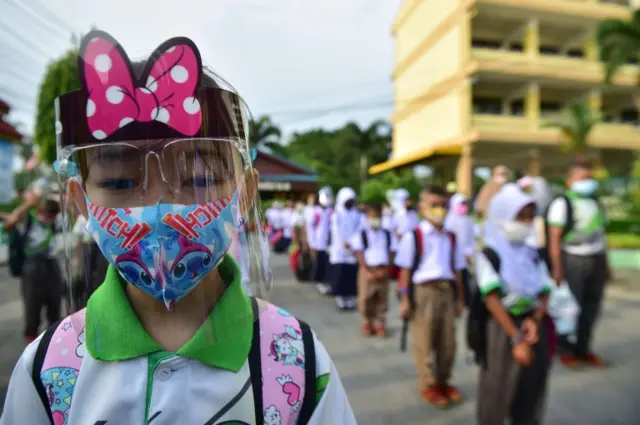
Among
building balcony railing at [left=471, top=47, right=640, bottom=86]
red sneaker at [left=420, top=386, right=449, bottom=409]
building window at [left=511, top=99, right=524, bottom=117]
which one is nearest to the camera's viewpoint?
red sneaker at [left=420, top=386, right=449, bottom=409]

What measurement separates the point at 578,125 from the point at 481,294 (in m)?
16.2

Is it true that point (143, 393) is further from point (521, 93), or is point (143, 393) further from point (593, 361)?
point (521, 93)

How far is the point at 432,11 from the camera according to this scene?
4547mm

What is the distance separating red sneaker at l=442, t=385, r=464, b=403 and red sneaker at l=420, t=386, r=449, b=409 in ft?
0.11

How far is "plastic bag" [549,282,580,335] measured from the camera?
482 cm

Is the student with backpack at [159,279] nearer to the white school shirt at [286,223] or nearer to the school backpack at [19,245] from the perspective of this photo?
the school backpack at [19,245]

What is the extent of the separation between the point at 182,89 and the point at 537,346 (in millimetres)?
2635

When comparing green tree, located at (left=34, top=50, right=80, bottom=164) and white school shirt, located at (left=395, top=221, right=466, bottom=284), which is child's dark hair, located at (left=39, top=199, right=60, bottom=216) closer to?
white school shirt, located at (left=395, top=221, right=466, bottom=284)

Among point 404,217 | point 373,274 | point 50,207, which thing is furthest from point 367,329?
point 50,207

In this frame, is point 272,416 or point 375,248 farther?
point 375,248

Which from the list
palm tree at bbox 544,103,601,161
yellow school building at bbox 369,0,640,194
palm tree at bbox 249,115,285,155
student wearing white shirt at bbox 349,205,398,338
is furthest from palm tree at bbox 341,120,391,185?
palm tree at bbox 249,115,285,155

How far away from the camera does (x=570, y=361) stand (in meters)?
4.69

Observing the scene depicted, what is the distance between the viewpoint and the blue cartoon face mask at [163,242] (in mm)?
935

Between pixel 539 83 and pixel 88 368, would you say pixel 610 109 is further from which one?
pixel 88 368
